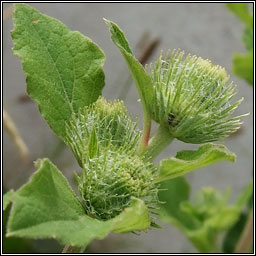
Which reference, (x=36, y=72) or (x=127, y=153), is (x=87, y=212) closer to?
(x=127, y=153)

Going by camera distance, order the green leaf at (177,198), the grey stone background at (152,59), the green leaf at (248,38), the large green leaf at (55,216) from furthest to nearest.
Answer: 1. the grey stone background at (152,59)
2. the green leaf at (177,198)
3. the green leaf at (248,38)
4. the large green leaf at (55,216)

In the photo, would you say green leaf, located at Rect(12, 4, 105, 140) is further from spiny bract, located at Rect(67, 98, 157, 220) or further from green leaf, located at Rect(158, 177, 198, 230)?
green leaf, located at Rect(158, 177, 198, 230)

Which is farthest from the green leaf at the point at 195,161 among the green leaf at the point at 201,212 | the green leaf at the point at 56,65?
the green leaf at the point at 201,212

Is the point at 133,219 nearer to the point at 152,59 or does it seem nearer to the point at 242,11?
the point at 242,11

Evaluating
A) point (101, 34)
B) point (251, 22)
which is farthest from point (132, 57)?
point (101, 34)

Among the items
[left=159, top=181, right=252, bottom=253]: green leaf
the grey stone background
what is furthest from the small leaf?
the grey stone background

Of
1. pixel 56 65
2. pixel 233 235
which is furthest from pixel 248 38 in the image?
pixel 56 65

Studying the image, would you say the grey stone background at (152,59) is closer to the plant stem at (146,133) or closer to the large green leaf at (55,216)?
the plant stem at (146,133)

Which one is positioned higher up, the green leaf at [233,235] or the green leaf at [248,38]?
the green leaf at [248,38]
